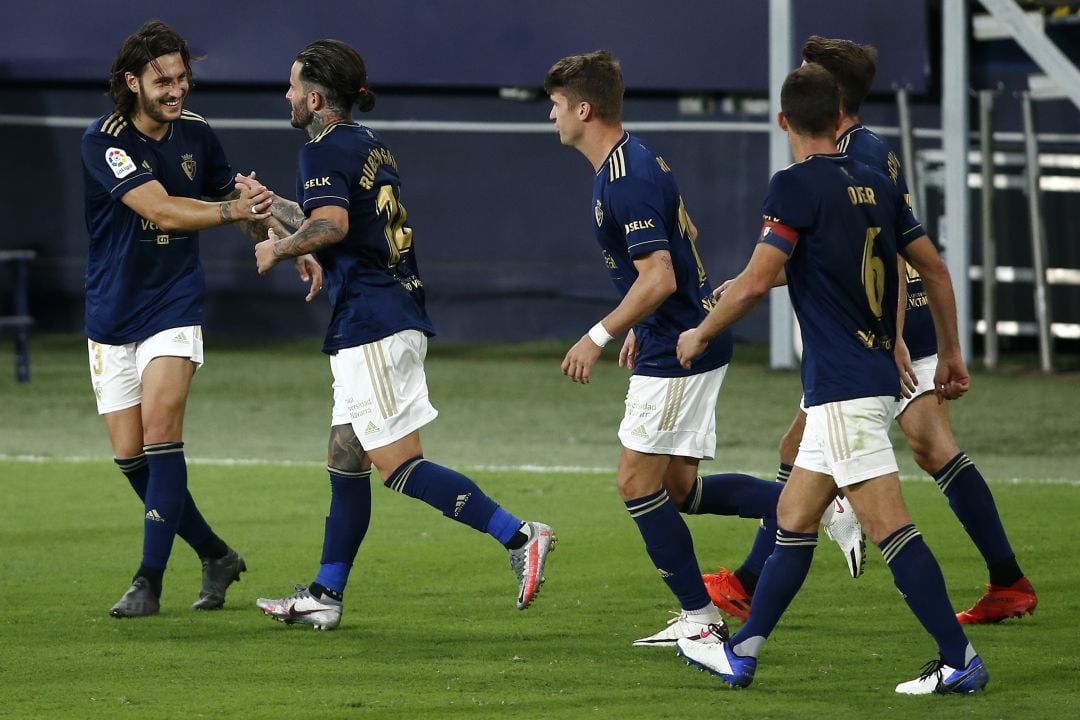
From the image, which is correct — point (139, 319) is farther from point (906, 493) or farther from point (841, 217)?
point (906, 493)

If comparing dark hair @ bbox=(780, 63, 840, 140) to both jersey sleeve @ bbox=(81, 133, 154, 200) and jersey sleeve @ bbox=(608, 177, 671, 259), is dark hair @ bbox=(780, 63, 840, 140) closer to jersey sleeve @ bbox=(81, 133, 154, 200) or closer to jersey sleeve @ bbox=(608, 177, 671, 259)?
jersey sleeve @ bbox=(608, 177, 671, 259)

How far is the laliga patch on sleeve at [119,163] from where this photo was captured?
19.2 ft

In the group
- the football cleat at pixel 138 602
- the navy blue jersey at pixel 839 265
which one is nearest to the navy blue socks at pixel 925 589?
the navy blue jersey at pixel 839 265

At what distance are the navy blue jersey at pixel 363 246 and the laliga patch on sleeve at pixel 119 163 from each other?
0.67 metres

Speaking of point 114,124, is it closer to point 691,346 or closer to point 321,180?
point 321,180

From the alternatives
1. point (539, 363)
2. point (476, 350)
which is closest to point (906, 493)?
point (539, 363)

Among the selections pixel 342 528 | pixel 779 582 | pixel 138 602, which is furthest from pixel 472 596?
pixel 779 582

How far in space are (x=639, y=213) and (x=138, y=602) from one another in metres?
2.31

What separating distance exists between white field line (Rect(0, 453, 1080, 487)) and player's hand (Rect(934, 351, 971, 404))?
388 cm

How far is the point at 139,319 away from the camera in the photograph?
6055 millimetres

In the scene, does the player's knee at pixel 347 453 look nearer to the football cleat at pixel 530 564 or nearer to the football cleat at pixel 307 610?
the football cleat at pixel 307 610

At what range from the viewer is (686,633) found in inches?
206

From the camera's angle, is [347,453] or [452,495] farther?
[347,453]

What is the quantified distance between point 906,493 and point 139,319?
4314 mm
